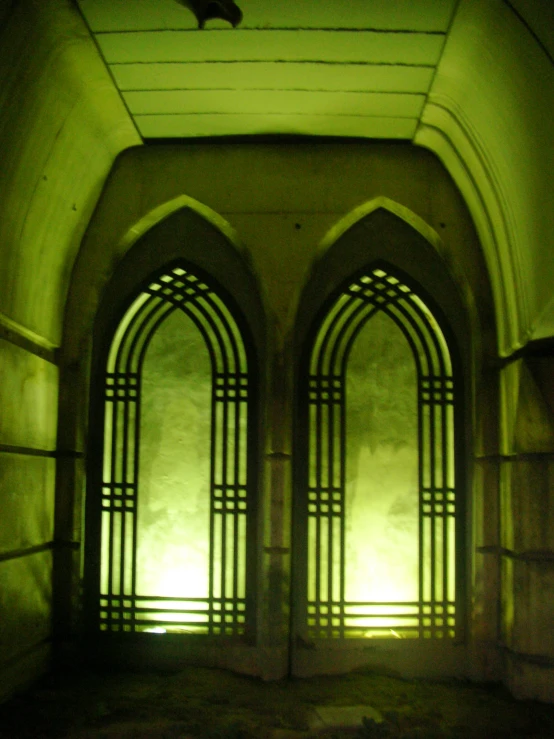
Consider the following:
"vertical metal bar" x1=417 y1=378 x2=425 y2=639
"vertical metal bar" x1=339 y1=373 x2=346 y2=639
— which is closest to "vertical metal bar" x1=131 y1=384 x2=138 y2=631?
"vertical metal bar" x1=339 y1=373 x2=346 y2=639

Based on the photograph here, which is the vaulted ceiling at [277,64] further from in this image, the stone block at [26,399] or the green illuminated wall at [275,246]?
the stone block at [26,399]

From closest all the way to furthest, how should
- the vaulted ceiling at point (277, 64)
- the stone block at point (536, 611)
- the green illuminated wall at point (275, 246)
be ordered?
the vaulted ceiling at point (277, 64) < the green illuminated wall at point (275, 246) < the stone block at point (536, 611)

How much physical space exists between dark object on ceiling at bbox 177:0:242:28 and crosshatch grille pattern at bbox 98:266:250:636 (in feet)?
6.94

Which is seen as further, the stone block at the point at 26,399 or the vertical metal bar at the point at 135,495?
the vertical metal bar at the point at 135,495

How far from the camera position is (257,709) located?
4.74 meters

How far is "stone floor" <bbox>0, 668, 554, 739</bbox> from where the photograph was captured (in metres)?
4.35

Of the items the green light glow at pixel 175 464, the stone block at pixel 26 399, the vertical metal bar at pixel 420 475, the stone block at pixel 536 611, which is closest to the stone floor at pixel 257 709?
the stone block at pixel 536 611

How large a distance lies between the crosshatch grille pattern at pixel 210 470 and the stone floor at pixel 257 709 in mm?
446

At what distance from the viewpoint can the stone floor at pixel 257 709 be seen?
435 centimetres

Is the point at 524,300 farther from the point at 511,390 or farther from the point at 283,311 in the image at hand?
the point at 283,311

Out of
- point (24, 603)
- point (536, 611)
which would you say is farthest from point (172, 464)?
point (536, 611)

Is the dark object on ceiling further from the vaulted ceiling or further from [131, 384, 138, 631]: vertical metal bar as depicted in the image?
[131, 384, 138, 631]: vertical metal bar

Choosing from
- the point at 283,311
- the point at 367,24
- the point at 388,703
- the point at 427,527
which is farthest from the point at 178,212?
the point at 388,703

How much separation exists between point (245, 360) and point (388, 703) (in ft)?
8.42
